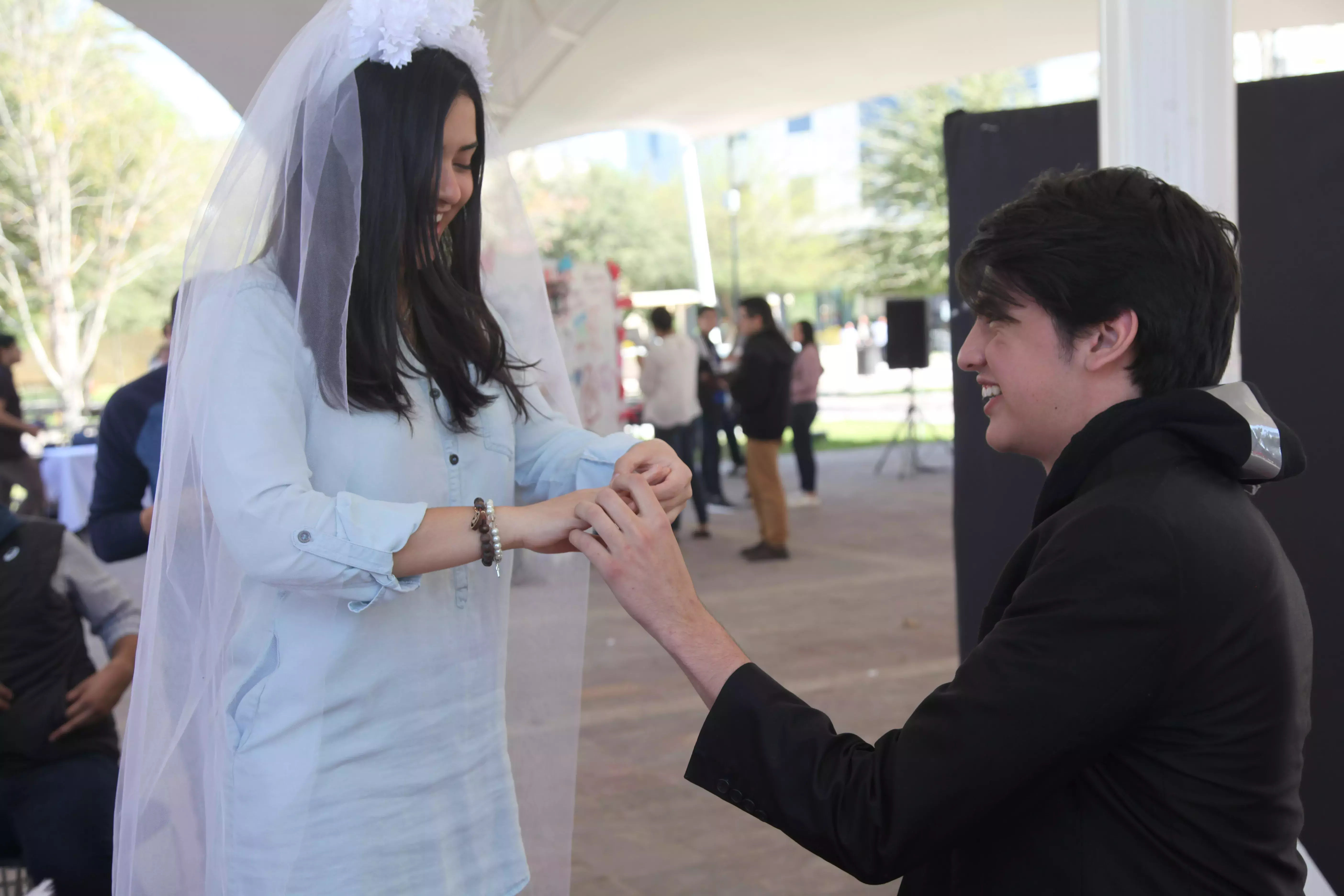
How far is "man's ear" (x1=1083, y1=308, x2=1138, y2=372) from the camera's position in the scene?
121 centimetres

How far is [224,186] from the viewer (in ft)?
4.90

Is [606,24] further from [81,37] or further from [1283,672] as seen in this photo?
[81,37]

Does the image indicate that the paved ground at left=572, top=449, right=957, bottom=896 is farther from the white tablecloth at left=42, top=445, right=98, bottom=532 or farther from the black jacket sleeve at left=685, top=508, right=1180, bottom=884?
the white tablecloth at left=42, top=445, right=98, bottom=532

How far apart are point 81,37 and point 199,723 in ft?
73.3

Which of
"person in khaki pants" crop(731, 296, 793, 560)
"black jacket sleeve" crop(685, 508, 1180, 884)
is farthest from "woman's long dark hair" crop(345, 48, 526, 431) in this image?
"person in khaki pants" crop(731, 296, 793, 560)

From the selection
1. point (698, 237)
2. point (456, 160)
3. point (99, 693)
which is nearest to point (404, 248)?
point (456, 160)

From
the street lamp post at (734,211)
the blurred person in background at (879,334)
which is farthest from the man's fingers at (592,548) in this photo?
the blurred person in background at (879,334)

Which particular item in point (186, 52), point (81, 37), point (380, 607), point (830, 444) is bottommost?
point (830, 444)

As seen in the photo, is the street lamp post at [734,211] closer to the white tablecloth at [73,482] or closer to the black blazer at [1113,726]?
the white tablecloth at [73,482]

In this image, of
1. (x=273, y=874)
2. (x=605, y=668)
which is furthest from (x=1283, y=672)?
(x=605, y=668)

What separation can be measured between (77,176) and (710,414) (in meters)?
16.6

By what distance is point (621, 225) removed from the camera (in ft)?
125

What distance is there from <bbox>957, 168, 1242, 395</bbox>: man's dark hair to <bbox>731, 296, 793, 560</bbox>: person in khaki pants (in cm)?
687

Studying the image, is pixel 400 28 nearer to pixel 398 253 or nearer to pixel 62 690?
pixel 398 253
